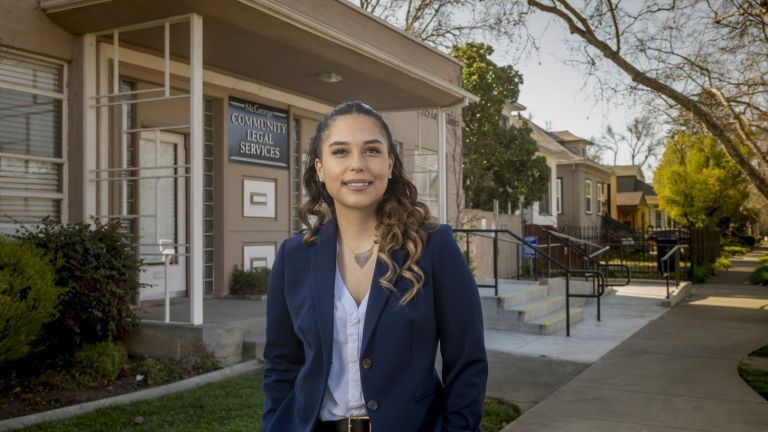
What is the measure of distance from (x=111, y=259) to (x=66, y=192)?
1458 mm

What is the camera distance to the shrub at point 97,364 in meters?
5.89

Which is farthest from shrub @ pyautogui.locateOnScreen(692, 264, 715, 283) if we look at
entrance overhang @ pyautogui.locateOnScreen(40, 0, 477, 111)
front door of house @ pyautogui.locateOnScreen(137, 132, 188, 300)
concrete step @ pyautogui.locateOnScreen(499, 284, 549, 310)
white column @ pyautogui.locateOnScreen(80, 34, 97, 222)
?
white column @ pyautogui.locateOnScreen(80, 34, 97, 222)

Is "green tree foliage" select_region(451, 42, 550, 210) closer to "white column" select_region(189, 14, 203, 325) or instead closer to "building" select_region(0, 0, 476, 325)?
"building" select_region(0, 0, 476, 325)

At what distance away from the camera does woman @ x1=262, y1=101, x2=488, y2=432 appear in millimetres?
1894

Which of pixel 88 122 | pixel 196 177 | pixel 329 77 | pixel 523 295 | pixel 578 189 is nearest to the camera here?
pixel 196 177

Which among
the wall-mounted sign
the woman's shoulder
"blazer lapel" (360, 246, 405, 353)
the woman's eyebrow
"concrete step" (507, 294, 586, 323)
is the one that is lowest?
"concrete step" (507, 294, 586, 323)

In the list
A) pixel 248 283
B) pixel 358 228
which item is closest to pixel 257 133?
pixel 248 283

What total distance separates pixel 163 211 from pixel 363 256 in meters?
7.23

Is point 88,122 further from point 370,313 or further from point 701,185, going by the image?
point 701,185

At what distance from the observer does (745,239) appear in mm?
49375

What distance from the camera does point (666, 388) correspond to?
6387 mm

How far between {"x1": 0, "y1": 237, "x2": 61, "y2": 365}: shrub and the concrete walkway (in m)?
3.66

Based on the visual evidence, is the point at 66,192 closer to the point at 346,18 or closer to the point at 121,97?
the point at 121,97

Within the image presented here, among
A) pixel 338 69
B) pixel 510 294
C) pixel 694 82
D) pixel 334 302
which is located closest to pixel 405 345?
pixel 334 302
